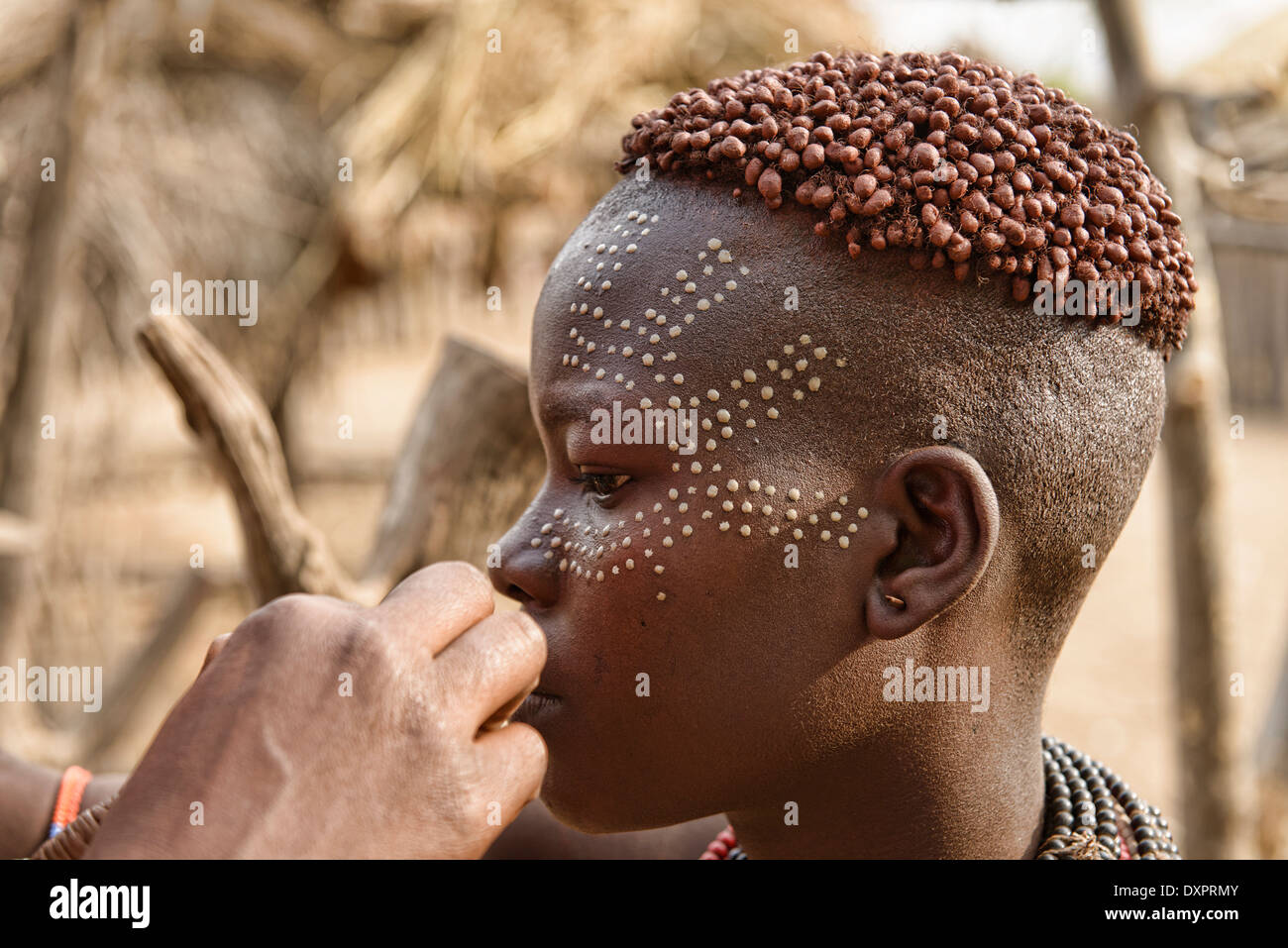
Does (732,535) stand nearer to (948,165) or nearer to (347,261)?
(948,165)

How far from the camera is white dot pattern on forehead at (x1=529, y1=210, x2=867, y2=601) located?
167 centimetres

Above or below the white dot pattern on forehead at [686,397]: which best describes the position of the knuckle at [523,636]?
below

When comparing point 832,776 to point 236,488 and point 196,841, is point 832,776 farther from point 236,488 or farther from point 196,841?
point 236,488

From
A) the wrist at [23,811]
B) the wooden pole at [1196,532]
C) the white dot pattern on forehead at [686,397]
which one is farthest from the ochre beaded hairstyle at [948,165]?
the wooden pole at [1196,532]

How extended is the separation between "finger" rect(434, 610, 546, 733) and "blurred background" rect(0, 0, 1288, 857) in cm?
129

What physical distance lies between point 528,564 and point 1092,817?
111cm

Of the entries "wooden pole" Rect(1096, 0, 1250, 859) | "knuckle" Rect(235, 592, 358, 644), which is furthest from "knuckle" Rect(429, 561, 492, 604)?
"wooden pole" Rect(1096, 0, 1250, 859)

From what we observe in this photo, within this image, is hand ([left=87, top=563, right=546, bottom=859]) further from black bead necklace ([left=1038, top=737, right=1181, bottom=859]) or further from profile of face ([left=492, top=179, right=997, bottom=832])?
black bead necklace ([left=1038, top=737, right=1181, bottom=859])

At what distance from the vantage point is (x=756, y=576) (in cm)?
166

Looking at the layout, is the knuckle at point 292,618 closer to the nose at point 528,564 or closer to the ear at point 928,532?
the nose at point 528,564

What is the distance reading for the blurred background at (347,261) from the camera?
291 centimetres

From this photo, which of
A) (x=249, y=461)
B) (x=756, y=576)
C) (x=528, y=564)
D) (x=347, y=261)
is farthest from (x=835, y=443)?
(x=347, y=261)
